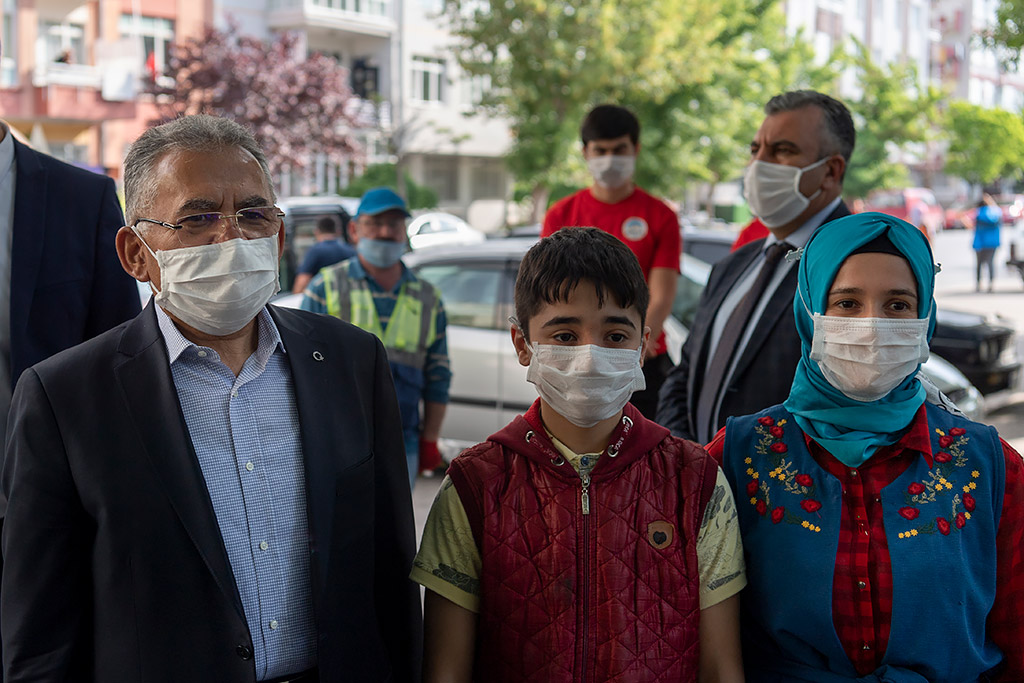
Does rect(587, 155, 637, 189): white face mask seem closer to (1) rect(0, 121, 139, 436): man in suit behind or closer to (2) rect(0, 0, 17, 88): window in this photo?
(1) rect(0, 121, 139, 436): man in suit behind

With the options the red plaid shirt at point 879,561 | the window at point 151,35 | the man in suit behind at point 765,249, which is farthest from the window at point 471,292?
the window at point 151,35

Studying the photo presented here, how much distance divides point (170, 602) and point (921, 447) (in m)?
1.55

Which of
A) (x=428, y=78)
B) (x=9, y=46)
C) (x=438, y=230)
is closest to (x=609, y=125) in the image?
(x=438, y=230)

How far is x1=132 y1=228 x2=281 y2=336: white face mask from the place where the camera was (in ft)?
6.91

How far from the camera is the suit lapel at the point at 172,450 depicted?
1.96 meters

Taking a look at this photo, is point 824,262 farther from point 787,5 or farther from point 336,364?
point 787,5

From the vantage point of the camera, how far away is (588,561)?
215 cm

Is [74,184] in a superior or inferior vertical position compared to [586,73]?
inferior

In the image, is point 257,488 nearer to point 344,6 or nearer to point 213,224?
point 213,224

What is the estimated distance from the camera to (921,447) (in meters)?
2.20

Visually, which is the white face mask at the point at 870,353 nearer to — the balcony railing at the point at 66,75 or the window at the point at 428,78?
the balcony railing at the point at 66,75

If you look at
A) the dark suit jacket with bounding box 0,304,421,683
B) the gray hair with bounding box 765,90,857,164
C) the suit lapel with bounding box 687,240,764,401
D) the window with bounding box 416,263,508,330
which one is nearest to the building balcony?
the window with bounding box 416,263,508,330

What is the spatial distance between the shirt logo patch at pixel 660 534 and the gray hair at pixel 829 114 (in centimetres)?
183

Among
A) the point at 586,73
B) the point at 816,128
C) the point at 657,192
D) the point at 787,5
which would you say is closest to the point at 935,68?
the point at 787,5
